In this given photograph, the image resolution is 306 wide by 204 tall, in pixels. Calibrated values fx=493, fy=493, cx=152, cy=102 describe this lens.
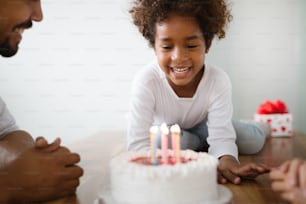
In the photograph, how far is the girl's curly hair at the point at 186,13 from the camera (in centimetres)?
73

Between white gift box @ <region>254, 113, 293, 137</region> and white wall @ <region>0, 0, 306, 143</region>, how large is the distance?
25cm

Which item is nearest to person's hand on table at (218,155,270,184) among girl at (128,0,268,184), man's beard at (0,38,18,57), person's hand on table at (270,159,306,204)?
girl at (128,0,268,184)

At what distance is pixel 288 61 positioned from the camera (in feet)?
2.53

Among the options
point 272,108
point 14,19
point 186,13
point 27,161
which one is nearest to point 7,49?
point 14,19

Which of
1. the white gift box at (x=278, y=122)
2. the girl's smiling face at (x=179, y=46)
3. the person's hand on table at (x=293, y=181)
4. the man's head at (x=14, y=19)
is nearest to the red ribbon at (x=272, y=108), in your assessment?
the white gift box at (x=278, y=122)

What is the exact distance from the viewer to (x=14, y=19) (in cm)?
62

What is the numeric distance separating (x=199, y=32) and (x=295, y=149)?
1.09 ft

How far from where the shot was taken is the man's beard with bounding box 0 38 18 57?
650mm

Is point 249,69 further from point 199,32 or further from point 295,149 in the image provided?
point 295,149

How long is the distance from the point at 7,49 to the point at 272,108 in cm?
65

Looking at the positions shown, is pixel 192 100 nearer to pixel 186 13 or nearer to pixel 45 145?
pixel 186 13

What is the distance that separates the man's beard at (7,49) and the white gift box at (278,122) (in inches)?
24.6

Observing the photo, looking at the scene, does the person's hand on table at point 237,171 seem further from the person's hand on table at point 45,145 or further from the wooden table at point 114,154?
the person's hand on table at point 45,145

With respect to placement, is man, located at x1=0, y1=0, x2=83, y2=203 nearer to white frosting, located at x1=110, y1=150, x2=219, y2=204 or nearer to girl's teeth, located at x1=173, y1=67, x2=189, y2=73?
white frosting, located at x1=110, y1=150, x2=219, y2=204
